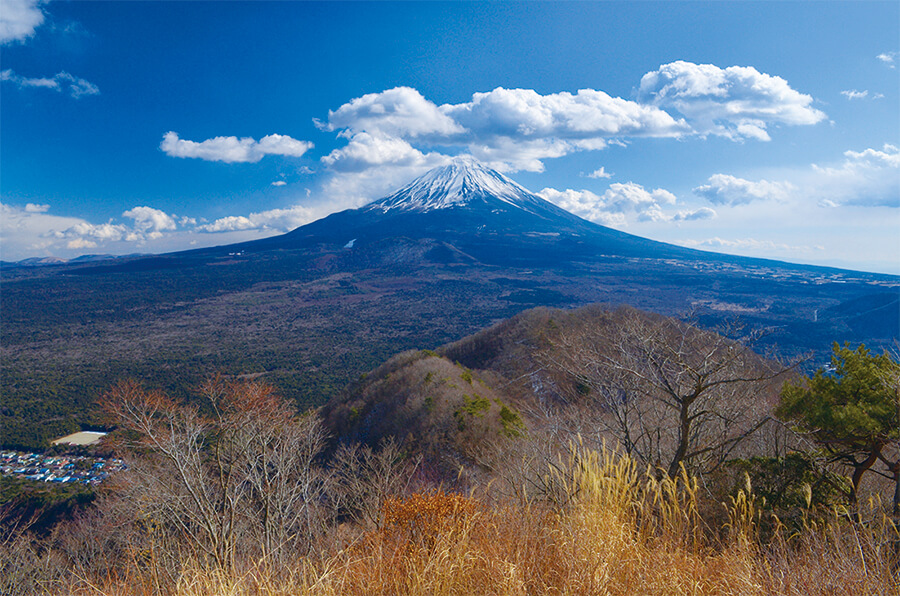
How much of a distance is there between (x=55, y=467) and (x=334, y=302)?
85.7 metres

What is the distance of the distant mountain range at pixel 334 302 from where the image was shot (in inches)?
2527

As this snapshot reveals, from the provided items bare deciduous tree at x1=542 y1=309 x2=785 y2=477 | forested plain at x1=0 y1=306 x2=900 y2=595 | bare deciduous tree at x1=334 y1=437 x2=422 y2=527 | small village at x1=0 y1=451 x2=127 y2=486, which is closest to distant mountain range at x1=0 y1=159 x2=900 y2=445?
small village at x1=0 y1=451 x2=127 y2=486

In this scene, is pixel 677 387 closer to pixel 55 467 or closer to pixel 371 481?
pixel 371 481

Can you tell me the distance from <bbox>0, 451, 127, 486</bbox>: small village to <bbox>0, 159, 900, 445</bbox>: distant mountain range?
676cm

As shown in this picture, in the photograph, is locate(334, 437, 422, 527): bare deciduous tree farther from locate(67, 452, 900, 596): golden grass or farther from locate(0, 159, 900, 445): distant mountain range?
locate(0, 159, 900, 445): distant mountain range

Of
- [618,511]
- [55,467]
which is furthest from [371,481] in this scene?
[55,467]

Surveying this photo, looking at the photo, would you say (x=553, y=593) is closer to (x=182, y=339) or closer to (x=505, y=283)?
(x=182, y=339)

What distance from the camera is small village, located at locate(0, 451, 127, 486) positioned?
27625 mm

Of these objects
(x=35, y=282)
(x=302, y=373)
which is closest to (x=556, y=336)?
(x=302, y=373)

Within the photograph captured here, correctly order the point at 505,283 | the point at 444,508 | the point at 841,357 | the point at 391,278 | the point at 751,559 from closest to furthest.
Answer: the point at 751,559
the point at 444,508
the point at 841,357
the point at 505,283
the point at 391,278

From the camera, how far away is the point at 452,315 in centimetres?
9656

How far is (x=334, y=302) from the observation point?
11594cm

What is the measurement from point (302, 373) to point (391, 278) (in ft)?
268

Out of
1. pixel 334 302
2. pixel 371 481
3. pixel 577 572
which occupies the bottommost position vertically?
pixel 371 481
